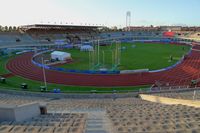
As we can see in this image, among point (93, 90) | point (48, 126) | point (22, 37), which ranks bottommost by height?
point (93, 90)

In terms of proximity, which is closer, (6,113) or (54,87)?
(6,113)

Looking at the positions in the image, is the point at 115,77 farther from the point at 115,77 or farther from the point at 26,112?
the point at 26,112

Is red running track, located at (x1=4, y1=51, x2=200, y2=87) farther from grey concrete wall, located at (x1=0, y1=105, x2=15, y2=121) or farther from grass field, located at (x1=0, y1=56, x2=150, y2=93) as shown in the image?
grey concrete wall, located at (x1=0, y1=105, x2=15, y2=121)

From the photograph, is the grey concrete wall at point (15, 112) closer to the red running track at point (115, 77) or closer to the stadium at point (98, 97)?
the stadium at point (98, 97)

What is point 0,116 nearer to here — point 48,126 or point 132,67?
point 48,126

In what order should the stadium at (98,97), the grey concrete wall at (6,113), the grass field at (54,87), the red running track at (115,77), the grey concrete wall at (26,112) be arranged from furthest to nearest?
the red running track at (115,77) < the grass field at (54,87) < the grey concrete wall at (26,112) < the grey concrete wall at (6,113) < the stadium at (98,97)

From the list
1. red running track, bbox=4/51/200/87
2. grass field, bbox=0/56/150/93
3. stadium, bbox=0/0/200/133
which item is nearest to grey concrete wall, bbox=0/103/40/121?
stadium, bbox=0/0/200/133

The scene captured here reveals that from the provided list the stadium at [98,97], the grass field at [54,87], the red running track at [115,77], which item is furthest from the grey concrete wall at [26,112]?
the red running track at [115,77]

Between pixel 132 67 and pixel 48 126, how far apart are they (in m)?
26.2

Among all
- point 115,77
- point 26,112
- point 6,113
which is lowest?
point 115,77

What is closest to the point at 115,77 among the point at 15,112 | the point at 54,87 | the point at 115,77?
the point at 115,77

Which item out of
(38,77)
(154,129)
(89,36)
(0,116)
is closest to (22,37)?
(89,36)

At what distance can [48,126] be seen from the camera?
8359 millimetres

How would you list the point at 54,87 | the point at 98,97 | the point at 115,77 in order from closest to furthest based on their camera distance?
the point at 98,97, the point at 54,87, the point at 115,77
